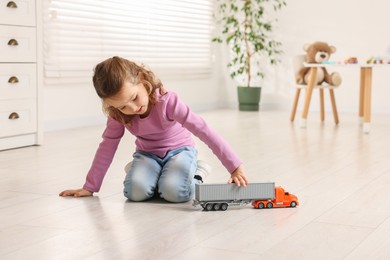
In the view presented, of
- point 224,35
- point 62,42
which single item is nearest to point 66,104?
point 62,42

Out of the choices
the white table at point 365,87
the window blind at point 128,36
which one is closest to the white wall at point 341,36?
the window blind at point 128,36

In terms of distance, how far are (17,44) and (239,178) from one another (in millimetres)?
1773

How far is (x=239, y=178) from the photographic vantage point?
6.52 feet

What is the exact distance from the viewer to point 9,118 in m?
3.33

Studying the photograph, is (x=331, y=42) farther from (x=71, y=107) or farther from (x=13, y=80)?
(x=13, y=80)

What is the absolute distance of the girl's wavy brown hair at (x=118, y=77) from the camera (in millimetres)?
1899

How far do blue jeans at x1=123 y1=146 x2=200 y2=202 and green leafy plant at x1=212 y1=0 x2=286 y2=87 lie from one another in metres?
3.81

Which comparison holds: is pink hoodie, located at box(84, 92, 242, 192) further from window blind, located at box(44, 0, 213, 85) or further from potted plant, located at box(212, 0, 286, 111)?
potted plant, located at box(212, 0, 286, 111)

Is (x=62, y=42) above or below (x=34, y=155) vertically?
above

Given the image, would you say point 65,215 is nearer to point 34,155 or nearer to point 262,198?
point 262,198

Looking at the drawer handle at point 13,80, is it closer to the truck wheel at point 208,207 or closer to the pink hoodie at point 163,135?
the pink hoodie at point 163,135

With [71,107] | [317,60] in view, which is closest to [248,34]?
[317,60]

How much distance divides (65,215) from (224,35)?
4657mm

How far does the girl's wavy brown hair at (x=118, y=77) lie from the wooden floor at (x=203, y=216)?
36 centimetres
